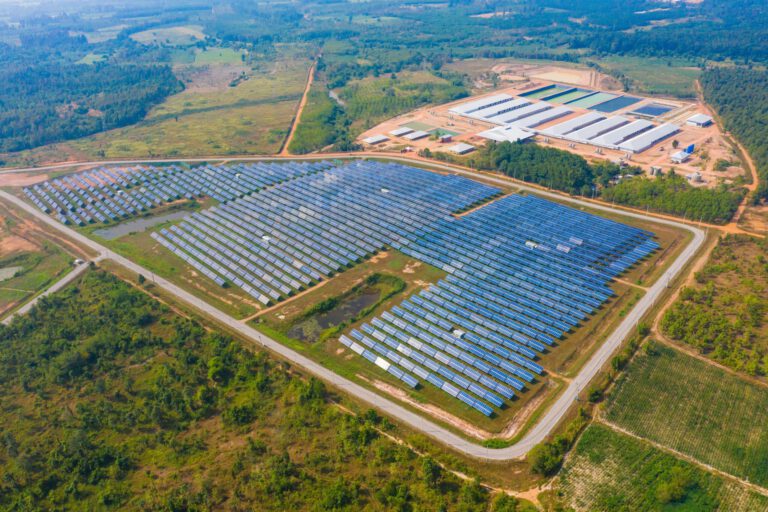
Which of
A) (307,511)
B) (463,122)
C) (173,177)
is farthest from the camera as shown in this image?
(463,122)

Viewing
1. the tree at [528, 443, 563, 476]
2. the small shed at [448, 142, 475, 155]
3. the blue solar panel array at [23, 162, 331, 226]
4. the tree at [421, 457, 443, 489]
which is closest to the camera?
the tree at [421, 457, 443, 489]

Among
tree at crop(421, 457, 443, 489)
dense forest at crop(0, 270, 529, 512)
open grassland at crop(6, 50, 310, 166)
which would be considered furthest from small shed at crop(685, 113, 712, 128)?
tree at crop(421, 457, 443, 489)

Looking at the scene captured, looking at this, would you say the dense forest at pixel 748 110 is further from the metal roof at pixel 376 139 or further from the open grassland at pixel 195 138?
the open grassland at pixel 195 138

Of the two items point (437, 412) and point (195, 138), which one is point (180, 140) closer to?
point (195, 138)

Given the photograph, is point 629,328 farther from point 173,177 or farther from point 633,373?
point 173,177

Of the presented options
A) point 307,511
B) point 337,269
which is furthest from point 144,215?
point 307,511

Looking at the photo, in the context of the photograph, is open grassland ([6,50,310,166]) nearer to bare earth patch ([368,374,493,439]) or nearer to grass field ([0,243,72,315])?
grass field ([0,243,72,315])

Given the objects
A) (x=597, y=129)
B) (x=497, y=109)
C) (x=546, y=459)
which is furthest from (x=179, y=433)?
(x=497, y=109)
